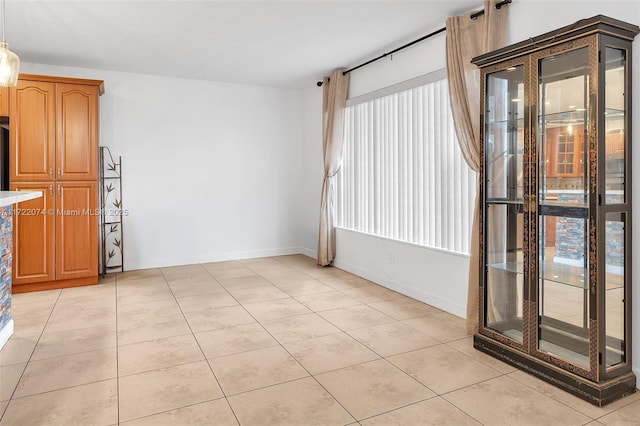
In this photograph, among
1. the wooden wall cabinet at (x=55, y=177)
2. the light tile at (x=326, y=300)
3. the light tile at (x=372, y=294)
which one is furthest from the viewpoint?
the wooden wall cabinet at (x=55, y=177)

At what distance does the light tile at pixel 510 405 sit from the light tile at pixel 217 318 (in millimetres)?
1981

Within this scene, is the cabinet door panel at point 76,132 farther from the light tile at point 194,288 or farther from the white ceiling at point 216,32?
the light tile at point 194,288

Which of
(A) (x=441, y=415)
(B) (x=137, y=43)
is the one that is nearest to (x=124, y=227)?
(B) (x=137, y=43)

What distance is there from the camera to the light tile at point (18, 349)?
2966 mm

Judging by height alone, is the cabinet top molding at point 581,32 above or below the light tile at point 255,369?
above

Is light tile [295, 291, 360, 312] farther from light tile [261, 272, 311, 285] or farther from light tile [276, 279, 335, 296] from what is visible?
light tile [261, 272, 311, 285]

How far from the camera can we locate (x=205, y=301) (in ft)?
14.4

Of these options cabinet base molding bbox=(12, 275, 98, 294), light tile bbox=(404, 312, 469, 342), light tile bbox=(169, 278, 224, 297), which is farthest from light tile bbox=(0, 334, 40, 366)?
light tile bbox=(404, 312, 469, 342)

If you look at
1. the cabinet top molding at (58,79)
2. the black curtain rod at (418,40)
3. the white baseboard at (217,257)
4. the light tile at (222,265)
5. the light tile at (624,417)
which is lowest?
the light tile at (624,417)

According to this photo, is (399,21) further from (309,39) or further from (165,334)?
(165,334)

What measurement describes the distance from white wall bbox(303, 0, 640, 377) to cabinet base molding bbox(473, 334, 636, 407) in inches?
7.3

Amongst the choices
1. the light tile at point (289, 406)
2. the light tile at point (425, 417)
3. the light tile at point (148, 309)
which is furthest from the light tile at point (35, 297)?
the light tile at point (425, 417)

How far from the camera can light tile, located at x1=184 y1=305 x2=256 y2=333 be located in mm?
3643

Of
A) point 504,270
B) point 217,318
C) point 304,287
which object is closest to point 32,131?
point 217,318
